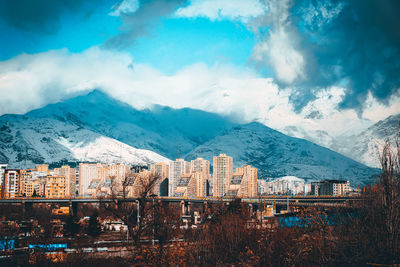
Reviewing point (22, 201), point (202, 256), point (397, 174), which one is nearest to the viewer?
point (397, 174)

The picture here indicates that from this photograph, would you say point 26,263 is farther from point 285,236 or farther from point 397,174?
point 397,174

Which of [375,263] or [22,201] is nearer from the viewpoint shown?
[375,263]

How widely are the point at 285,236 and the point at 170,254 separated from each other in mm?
17689

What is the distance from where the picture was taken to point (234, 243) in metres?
44.1

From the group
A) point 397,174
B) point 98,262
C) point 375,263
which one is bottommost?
point 98,262

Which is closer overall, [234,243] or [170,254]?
[170,254]

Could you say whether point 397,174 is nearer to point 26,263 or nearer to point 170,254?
point 170,254

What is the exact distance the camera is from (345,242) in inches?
1225

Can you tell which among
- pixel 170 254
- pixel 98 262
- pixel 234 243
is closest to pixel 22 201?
pixel 98 262

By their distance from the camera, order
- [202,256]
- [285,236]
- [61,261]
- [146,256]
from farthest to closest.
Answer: [61,261] → [285,236] → [202,256] → [146,256]

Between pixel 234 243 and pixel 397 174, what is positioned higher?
pixel 397 174

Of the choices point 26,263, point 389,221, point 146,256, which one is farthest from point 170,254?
point 26,263

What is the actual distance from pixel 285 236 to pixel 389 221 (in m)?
16.3

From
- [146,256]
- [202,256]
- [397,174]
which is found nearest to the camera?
[146,256]
